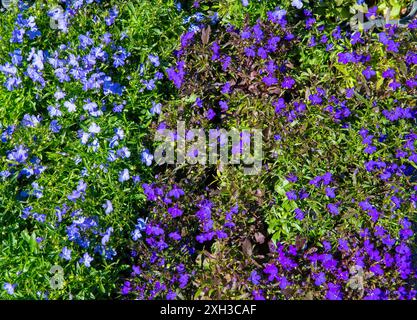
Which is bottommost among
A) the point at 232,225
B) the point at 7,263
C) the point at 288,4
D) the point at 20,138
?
the point at 7,263

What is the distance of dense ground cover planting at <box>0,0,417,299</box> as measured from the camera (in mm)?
3055

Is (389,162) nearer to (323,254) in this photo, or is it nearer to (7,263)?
(323,254)

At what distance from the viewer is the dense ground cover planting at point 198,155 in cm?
305

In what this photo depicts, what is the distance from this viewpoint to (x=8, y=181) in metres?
3.21

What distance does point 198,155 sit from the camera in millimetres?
3436
